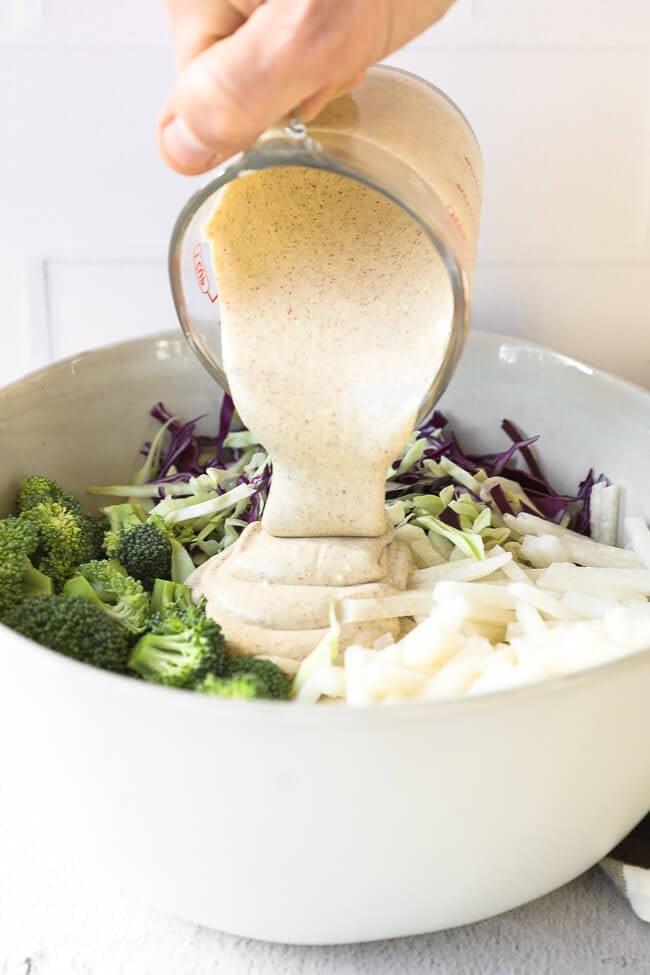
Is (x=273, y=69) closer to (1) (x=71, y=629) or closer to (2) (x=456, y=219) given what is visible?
(2) (x=456, y=219)

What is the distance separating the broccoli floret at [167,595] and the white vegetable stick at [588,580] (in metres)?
0.46

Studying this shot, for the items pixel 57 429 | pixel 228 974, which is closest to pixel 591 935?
pixel 228 974

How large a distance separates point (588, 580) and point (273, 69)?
745 millimetres

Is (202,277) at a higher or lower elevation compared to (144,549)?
higher

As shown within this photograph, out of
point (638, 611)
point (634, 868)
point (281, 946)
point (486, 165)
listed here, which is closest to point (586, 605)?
point (638, 611)

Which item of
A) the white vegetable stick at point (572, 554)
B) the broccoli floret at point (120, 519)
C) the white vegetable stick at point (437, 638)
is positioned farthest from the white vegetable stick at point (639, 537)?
the broccoli floret at point (120, 519)

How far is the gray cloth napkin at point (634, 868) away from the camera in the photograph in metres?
1.12

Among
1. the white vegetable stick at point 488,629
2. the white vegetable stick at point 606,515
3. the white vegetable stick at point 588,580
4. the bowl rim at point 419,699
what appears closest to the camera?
the bowl rim at point 419,699

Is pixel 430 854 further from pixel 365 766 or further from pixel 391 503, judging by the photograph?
pixel 391 503

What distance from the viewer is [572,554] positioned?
56.7 inches

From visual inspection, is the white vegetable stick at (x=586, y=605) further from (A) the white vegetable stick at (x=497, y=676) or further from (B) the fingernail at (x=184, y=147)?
(B) the fingernail at (x=184, y=147)

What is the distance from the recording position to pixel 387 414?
127 cm

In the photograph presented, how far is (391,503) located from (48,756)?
2.41ft

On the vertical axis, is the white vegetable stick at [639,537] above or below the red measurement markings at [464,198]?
below
